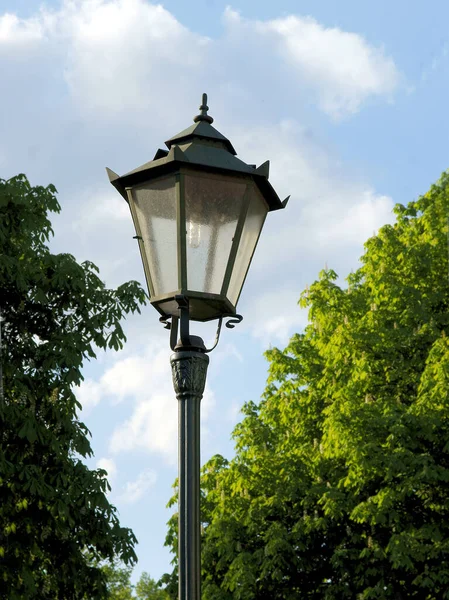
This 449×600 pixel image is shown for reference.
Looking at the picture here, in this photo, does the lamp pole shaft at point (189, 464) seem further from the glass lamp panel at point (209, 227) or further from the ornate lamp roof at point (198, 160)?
the ornate lamp roof at point (198, 160)

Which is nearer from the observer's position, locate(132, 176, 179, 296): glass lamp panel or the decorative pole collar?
locate(132, 176, 179, 296): glass lamp panel

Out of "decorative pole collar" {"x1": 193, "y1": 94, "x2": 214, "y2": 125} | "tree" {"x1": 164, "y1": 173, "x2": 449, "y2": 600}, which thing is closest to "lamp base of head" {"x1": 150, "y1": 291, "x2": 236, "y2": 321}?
"decorative pole collar" {"x1": 193, "y1": 94, "x2": 214, "y2": 125}

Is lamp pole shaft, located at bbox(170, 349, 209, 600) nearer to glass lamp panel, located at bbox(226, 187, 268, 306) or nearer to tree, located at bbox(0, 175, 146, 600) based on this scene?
glass lamp panel, located at bbox(226, 187, 268, 306)

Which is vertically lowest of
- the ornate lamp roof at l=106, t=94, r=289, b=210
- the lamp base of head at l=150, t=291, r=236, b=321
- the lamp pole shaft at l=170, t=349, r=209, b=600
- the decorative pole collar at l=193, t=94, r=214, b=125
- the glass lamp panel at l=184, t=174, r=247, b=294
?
the lamp pole shaft at l=170, t=349, r=209, b=600

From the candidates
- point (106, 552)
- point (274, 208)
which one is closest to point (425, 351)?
point (106, 552)

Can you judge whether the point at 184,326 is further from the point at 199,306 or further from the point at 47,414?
the point at 47,414

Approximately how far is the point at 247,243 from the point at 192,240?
385mm

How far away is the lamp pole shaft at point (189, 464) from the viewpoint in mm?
4449

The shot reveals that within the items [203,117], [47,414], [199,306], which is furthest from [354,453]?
[199,306]

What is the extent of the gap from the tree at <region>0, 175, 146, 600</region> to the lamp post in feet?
44.1

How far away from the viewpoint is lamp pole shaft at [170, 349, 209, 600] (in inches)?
175

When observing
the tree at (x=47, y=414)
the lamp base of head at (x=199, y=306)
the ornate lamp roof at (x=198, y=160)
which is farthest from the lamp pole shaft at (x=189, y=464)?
the tree at (x=47, y=414)

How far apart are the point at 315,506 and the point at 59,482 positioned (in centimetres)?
773

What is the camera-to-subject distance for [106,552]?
19188 mm
